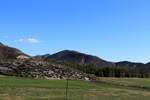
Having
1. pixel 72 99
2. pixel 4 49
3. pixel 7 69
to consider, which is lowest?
pixel 72 99

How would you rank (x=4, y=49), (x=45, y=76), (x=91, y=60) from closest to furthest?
(x=45, y=76) → (x=4, y=49) → (x=91, y=60)

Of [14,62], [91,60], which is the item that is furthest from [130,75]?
[91,60]

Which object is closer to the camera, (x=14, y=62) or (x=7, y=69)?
(x=7, y=69)

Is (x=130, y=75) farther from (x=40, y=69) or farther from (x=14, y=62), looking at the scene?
(x=14, y=62)

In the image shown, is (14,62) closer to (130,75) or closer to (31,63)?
(31,63)

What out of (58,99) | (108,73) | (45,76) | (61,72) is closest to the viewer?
(58,99)

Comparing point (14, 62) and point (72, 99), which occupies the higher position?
point (14, 62)

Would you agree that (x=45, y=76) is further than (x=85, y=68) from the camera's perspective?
No

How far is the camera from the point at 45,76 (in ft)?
110

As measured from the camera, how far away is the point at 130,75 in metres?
52.9

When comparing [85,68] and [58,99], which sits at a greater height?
[85,68]

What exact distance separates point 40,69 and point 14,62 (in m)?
5.71

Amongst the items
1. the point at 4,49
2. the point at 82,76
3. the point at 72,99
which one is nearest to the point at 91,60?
the point at 4,49

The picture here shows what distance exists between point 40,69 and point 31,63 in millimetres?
3141
